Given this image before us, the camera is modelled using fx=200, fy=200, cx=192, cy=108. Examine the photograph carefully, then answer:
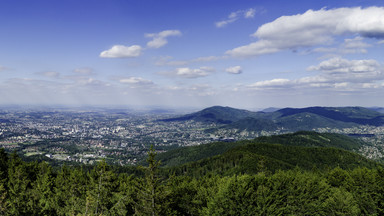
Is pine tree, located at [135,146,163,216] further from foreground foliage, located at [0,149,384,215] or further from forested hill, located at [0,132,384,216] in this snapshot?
foreground foliage, located at [0,149,384,215]

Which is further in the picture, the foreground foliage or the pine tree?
the foreground foliage

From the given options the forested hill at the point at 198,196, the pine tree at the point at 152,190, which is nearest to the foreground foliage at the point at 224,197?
the forested hill at the point at 198,196

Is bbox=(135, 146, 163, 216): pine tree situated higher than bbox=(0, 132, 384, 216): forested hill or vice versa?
bbox=(135, 146, 163, 216): pine tree

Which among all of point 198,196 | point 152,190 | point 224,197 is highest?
point 152,190

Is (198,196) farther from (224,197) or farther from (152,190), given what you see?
(152,190)

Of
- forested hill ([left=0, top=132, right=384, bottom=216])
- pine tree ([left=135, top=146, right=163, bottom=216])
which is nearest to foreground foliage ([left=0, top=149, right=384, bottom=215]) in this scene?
forested hill ([left=0, top=132, right=384, bottom=216])

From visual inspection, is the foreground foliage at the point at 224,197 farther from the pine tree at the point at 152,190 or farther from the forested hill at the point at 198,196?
the pine tree at the point at 152,190

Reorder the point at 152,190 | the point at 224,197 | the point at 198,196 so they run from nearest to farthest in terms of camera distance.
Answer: the point at 152,190 < the point at 224,197 < the point at 198,196

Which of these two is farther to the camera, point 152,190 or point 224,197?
point 224,197

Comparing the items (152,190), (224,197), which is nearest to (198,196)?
(224,197)

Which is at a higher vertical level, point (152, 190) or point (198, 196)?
point (152, 190)

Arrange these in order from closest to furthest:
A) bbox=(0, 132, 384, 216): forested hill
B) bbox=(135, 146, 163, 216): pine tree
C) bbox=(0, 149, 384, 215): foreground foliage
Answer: bbox=(135, 146, 163, 216): pine tree
bbox=(0, 132, 384, 216): forested hill
bbox=(0, 149, 384, 215): foreground foliage
